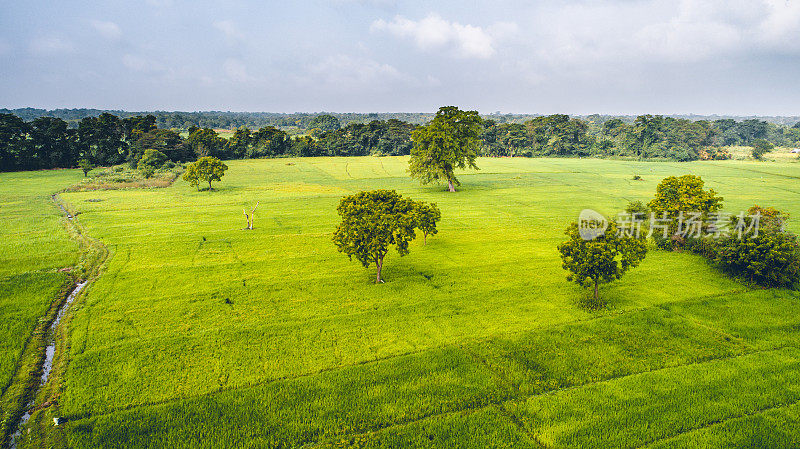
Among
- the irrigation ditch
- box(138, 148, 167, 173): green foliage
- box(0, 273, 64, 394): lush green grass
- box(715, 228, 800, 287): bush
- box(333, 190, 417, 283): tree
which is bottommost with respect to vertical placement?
the irrigation ditch

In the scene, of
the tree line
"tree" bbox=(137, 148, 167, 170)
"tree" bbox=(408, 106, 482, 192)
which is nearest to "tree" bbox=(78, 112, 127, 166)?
the tree line

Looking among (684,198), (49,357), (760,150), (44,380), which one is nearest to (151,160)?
(49,357)

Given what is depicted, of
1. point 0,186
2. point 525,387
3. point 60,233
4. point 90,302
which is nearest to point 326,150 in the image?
point 0,186

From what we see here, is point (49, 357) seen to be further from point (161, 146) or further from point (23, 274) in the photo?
point (161, 146)

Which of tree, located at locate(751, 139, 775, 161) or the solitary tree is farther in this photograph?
tree, located at locate(751, 139, 775, 161)

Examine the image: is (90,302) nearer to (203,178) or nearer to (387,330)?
(387,330)

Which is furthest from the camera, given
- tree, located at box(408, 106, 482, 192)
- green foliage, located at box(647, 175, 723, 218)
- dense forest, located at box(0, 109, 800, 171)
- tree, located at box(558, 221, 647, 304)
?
dense forest, located at box(0, 109, 800, 171)

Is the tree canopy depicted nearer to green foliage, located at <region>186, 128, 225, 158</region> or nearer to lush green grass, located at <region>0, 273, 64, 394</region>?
lush green grass, located at <region>0, 273, 64, 394</region>
